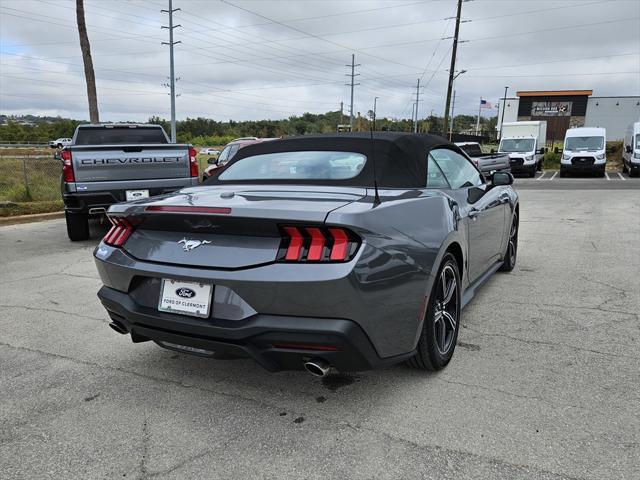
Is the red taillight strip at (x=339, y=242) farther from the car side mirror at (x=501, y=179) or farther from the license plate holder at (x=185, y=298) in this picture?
the car side mirror at (x=501, y=179)

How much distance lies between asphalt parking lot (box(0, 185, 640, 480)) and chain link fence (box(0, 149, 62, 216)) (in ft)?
24.0

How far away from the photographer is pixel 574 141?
2528 centimetres

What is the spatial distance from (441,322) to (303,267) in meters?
1.28

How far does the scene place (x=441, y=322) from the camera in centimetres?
315

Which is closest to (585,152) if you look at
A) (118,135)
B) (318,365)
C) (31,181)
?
(118,135)

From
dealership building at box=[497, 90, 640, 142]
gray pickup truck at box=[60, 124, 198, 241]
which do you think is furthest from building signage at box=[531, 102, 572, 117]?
gray pickup truck at box=[60, 124, 198, 241]

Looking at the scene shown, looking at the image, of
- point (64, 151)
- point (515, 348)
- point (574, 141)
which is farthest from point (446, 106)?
point (515, 348)

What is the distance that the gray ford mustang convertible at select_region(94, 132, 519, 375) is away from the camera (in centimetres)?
229

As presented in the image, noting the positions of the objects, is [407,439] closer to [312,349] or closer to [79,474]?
[312,349]

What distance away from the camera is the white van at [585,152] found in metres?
24.2

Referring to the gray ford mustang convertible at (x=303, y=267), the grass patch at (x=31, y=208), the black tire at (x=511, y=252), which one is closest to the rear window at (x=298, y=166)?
the gray ford mustang convertible at (x=303, y=267)

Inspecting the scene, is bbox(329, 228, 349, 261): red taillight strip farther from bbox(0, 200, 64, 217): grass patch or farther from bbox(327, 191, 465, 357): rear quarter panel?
bbox(0, 200, 64, 217): grass patch

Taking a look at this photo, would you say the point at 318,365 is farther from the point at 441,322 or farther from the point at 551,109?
the point at 551,109

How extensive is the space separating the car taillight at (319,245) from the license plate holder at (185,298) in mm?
433
